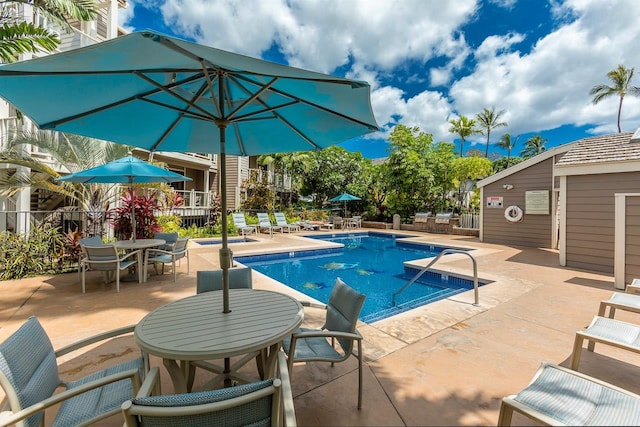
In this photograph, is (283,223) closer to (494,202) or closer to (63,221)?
(63,221)

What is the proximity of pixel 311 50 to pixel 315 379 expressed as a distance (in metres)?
19.3

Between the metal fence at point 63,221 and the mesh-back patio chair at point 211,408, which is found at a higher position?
the metal fence at point 63,221

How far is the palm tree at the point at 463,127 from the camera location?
27.9 meters

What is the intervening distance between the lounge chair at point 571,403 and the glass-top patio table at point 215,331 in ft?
A: 4.74

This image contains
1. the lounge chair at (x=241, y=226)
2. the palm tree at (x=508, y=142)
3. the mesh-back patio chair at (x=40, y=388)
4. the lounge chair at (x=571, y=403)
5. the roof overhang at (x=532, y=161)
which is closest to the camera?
the mesh-back patio chair at (x=40, y=388)

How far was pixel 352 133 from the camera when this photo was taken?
3.05 m

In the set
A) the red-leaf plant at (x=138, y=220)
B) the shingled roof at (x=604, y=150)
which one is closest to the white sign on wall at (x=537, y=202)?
the shingled roof at (x=604, y=150)

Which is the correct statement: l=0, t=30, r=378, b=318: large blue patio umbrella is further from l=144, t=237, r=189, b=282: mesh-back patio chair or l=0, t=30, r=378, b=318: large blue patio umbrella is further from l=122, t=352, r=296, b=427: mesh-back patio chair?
l=144, t=237, r=189, b=282: mesh-back patio chair

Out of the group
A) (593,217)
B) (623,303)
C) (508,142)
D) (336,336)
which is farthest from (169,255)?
(508,142)

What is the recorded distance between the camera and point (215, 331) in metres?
1.93

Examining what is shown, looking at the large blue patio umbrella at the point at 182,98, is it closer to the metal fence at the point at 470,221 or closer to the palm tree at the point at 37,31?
the palm tree at the point at 37,31

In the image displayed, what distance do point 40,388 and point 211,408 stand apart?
1344 millimetres

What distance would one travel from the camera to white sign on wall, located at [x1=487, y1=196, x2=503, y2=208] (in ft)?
39.4

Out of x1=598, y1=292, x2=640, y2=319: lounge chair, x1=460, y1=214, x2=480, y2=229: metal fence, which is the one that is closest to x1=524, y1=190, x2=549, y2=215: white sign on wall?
x1=460, y1=214, x2=480, y2=229: metal fence
